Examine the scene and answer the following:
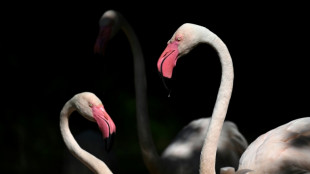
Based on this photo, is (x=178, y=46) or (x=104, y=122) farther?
(x=104, y=122)

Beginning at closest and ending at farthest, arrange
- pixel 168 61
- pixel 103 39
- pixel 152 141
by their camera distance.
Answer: pixel 168 61 → pixel 152 141 → pixel 103 39

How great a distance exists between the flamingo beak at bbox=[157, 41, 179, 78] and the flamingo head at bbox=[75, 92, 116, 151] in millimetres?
545

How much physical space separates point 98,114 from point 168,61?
2.11ft

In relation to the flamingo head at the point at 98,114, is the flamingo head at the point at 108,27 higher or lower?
higher

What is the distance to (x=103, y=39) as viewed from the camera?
5.23m

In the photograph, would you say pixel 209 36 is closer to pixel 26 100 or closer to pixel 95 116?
pixel 95 116

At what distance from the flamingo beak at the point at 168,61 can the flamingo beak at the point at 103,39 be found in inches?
64.7

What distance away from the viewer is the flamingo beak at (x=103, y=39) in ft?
16.9

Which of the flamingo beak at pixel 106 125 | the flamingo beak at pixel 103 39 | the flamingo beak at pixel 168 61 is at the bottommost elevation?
the flamingo beak at pixel 106 125

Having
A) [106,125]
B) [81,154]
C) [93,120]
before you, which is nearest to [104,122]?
[106,125]

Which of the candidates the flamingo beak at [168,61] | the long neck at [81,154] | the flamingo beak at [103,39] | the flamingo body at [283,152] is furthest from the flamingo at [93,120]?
the flamingo beak at [103,39]

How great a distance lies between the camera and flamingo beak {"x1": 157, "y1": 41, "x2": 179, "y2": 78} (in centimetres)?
350

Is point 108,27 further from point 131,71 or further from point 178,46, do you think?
point 131,71

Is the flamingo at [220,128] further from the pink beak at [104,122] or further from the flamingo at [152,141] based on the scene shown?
the flamingo at [152,141]
